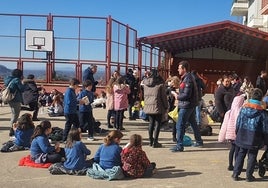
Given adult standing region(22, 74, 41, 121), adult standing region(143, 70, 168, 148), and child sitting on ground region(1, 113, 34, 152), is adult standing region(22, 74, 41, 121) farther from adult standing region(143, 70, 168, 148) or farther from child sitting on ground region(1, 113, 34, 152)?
adult standing region(143, 70, 168, 148)

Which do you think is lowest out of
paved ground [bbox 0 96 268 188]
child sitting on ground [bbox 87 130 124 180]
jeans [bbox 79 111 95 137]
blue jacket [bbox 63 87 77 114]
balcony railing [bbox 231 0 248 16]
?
paved ground [bbox 0 96 268 188]

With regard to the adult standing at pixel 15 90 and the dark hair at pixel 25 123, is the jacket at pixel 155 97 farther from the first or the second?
the adult standing at pixel 15 90

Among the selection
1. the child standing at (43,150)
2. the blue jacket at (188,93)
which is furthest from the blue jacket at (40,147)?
the blue jacket at (188,93)

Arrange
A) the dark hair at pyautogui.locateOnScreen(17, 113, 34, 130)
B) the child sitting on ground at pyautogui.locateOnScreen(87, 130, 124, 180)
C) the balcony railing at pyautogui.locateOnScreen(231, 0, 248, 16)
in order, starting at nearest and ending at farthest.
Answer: the child sitting on ground at pyautogui.locateOnScreen(87, 130, 124, 180) < the dark hair at pyautogui.locateOnScreen(17, 113, 34, 130) < the balcony railing at pyautogui.locateOnScreen(231, 0, 248, 16)

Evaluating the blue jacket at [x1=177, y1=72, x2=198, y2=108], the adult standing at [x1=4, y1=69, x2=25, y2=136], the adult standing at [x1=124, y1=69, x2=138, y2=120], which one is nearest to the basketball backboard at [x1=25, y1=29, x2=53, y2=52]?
the adult standing at [x1=124, y1=69, x2=138, y2=120]

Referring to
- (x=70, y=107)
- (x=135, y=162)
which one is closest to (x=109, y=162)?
(x=135, y=162)

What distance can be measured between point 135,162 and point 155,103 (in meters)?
2.73

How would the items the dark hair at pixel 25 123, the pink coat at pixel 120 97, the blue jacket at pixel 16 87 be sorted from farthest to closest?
the pink coat at pixel 120 97 → the blue jacket at pixel 16 87 → the dark hair at pixel 25 123

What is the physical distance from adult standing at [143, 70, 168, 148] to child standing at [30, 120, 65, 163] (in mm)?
2436

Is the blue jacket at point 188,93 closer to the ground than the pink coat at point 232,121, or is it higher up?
higher up

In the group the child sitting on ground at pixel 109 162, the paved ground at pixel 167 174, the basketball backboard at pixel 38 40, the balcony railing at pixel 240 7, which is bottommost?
the paved ground at pixel 167 174

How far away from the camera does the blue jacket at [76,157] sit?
7.21 meters

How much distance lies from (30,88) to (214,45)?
2474cm

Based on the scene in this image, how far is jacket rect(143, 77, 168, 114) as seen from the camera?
9.52 meters
